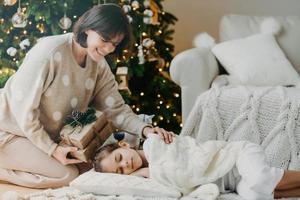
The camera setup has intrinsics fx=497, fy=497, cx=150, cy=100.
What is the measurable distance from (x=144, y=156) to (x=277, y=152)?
0.60m

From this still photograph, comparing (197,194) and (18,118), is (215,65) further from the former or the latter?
(18,118)

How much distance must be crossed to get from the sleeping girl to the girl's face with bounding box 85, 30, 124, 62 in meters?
0.37

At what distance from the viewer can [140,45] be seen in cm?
229

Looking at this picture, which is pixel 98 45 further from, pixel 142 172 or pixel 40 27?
pixel 142 172

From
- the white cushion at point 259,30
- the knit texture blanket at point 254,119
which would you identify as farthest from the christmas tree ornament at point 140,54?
the white cushion at point 259,30

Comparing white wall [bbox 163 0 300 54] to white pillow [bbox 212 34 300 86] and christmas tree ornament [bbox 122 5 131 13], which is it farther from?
christmas tree ornament [bbox 122 5 131 13]

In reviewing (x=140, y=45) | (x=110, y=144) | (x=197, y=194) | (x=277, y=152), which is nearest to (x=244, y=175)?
(x=197, y=194)

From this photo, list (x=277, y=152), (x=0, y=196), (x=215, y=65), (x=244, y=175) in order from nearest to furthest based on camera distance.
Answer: (x=244, y=175) < (x=0, y=196) < (x=277, y=152) < (x=215, y=65)

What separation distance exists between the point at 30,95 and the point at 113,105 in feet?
1.22

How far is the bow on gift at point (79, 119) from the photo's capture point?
1.96 metres

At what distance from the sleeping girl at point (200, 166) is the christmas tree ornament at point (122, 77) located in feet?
1.03

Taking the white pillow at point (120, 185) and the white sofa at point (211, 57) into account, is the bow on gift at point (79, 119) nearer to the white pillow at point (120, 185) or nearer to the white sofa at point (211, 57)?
the white pillow at point (120, 185)

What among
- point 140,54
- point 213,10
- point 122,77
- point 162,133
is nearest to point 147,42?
point 140,54

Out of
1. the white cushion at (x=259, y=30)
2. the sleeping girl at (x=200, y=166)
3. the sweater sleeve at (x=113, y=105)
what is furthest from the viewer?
the white cushion at (x=259, y=30)
